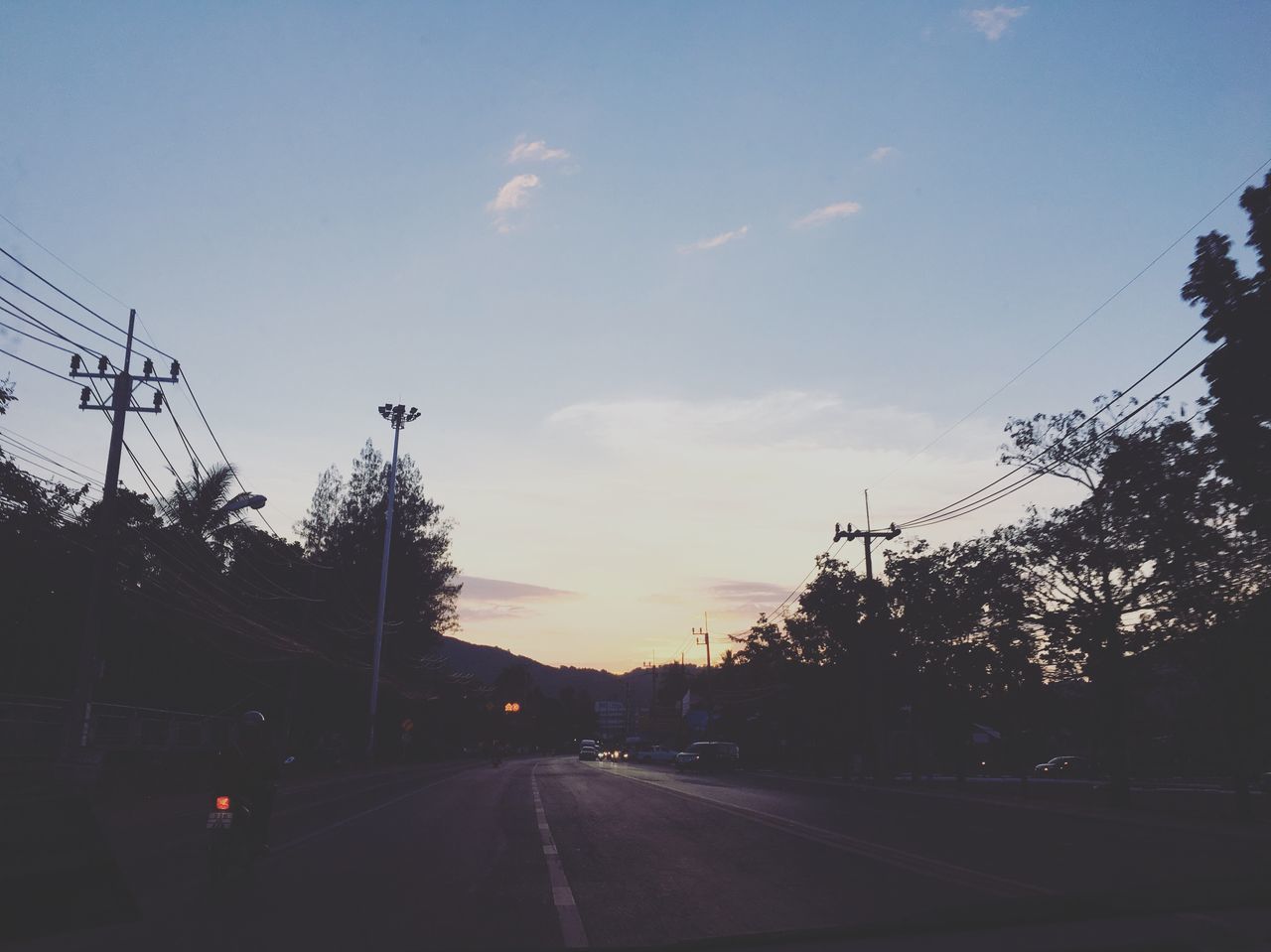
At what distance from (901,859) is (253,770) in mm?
7957

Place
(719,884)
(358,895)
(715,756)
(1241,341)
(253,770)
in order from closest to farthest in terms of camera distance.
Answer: (358,895) < (719,884) < (253,770) < (1241,341) < (715,756)

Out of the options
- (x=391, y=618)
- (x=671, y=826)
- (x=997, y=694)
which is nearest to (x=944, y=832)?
(x=671, y=826)

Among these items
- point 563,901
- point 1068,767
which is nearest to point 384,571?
point 1068,767

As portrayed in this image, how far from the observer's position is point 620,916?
8445 mm

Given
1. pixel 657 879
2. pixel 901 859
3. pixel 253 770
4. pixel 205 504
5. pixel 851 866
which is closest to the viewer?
pixel 657 879

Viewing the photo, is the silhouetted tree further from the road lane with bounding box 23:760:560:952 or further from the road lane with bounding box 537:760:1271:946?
the road lane with bounding box 23:760:560:952

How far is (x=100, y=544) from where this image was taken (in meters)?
22.8

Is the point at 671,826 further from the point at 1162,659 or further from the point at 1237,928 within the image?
the point at 1162,659

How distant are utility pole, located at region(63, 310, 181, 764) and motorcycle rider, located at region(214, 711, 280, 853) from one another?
1216 centimetres

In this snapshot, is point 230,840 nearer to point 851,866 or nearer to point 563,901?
point 563,901

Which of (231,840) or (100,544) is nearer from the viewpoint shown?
(231,840)

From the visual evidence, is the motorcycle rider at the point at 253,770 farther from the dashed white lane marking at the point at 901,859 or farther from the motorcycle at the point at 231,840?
the dashed white lane marking at the point at 901,859

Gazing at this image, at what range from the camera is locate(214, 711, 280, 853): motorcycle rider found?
34.9 feet

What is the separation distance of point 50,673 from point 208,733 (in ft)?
20.0
